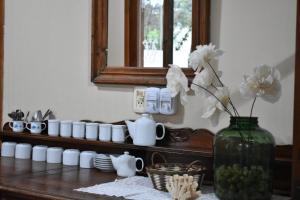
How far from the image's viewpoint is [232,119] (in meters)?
1.67

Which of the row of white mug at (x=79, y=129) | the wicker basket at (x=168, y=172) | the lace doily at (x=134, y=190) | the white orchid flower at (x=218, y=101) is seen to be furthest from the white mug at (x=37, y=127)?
the white orchid flower at (x=218, y=101)

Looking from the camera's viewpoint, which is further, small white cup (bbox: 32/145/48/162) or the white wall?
small white cup (bbox: 32/145/48/162)

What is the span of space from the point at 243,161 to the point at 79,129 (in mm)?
888

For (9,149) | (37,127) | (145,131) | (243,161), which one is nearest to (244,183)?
(243,161)

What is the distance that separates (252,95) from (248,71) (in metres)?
0.20

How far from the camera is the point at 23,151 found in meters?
2.41

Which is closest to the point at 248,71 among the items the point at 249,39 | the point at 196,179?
the point at 249,39

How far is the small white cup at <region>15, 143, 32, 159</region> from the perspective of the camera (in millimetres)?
2402

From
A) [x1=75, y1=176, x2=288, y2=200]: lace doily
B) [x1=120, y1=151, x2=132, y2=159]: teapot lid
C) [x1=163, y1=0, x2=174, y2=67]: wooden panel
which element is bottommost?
[x1=75, y1=176, x2=288, y2=200]: lace doily

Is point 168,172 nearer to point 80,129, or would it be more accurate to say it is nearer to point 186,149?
point 186,149

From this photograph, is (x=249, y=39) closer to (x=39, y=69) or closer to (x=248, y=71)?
(x=248, y=71)

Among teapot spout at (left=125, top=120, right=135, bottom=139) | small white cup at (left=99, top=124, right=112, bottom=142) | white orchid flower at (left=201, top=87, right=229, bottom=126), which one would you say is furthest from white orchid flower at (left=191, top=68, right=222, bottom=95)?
small white cup at (left=99, top=124, right=112, bottom=142)

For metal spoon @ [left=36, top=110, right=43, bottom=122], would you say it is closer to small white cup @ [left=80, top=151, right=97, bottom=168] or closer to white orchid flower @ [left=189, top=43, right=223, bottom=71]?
small white cup @ [left=80, top=151, right=97, bottom=168]

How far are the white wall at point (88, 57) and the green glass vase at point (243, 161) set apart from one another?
212 mm
